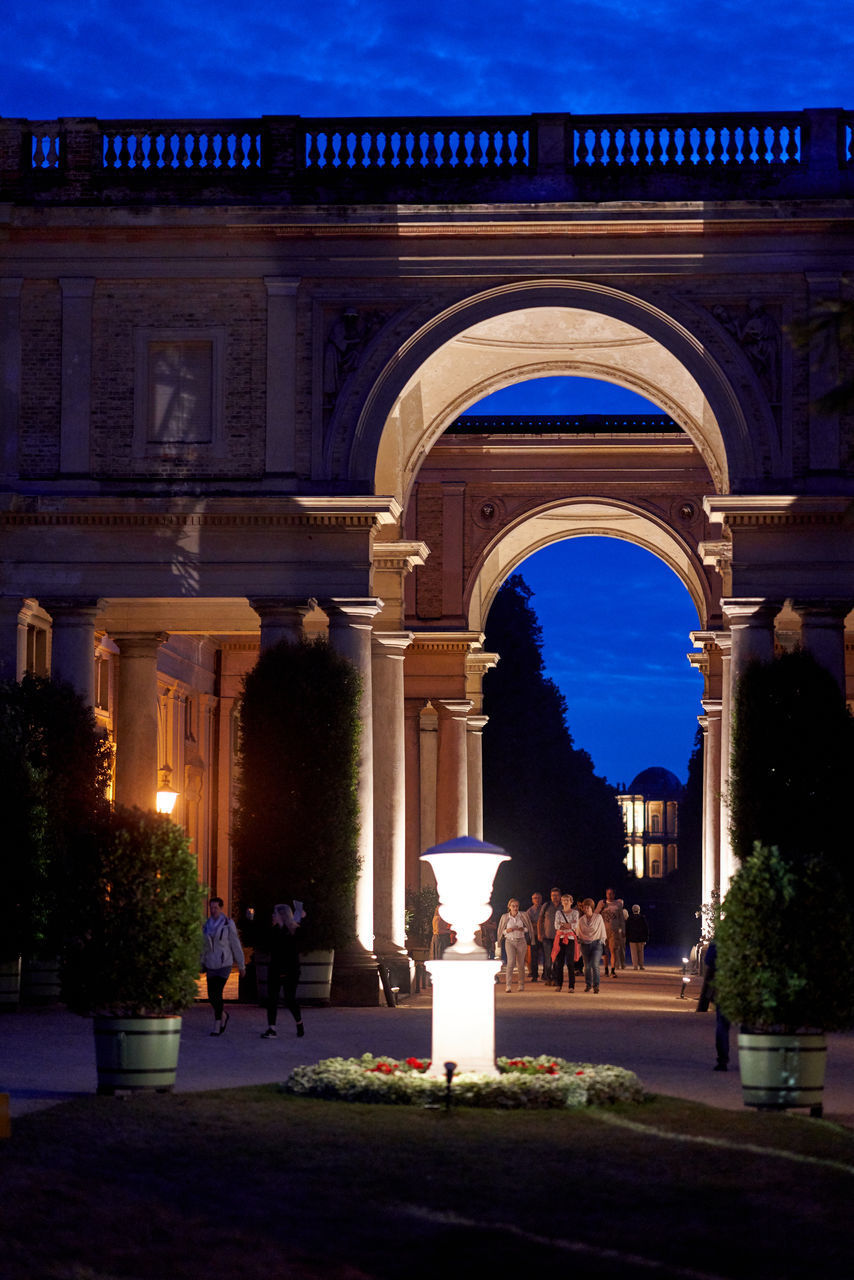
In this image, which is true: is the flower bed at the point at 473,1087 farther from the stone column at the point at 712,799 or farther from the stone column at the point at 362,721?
the stone column at the point at 712,799

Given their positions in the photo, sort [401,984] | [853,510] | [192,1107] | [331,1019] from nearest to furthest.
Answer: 1. [853,510]
2. [192,1107]
3. [331,1019]
4. [401,984]

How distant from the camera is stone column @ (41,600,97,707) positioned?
28.3 metres

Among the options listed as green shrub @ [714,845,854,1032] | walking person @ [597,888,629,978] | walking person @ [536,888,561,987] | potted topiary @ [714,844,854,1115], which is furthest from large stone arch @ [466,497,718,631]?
potted topiary @ [714,844,854,1115]

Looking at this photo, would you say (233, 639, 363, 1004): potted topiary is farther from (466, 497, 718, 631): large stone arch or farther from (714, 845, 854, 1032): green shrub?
(466, 497, 718, 631): large stone arch

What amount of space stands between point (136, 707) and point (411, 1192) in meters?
23.5

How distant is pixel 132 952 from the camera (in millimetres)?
15570

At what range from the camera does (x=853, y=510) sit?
392 inches

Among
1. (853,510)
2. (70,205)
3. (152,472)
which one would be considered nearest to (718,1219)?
(853,510)

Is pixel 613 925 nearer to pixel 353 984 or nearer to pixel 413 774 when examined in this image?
pixel 413 774

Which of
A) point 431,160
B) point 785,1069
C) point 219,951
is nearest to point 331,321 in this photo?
point 431,160

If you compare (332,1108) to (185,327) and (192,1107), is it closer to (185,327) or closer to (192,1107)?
(192,1107)

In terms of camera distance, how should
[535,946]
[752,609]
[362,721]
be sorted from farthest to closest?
1. [535,946]
2. [362,721]
3. [752,609]

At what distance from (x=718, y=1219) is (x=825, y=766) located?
16.3 metres

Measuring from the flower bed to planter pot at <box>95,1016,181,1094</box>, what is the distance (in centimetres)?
108
